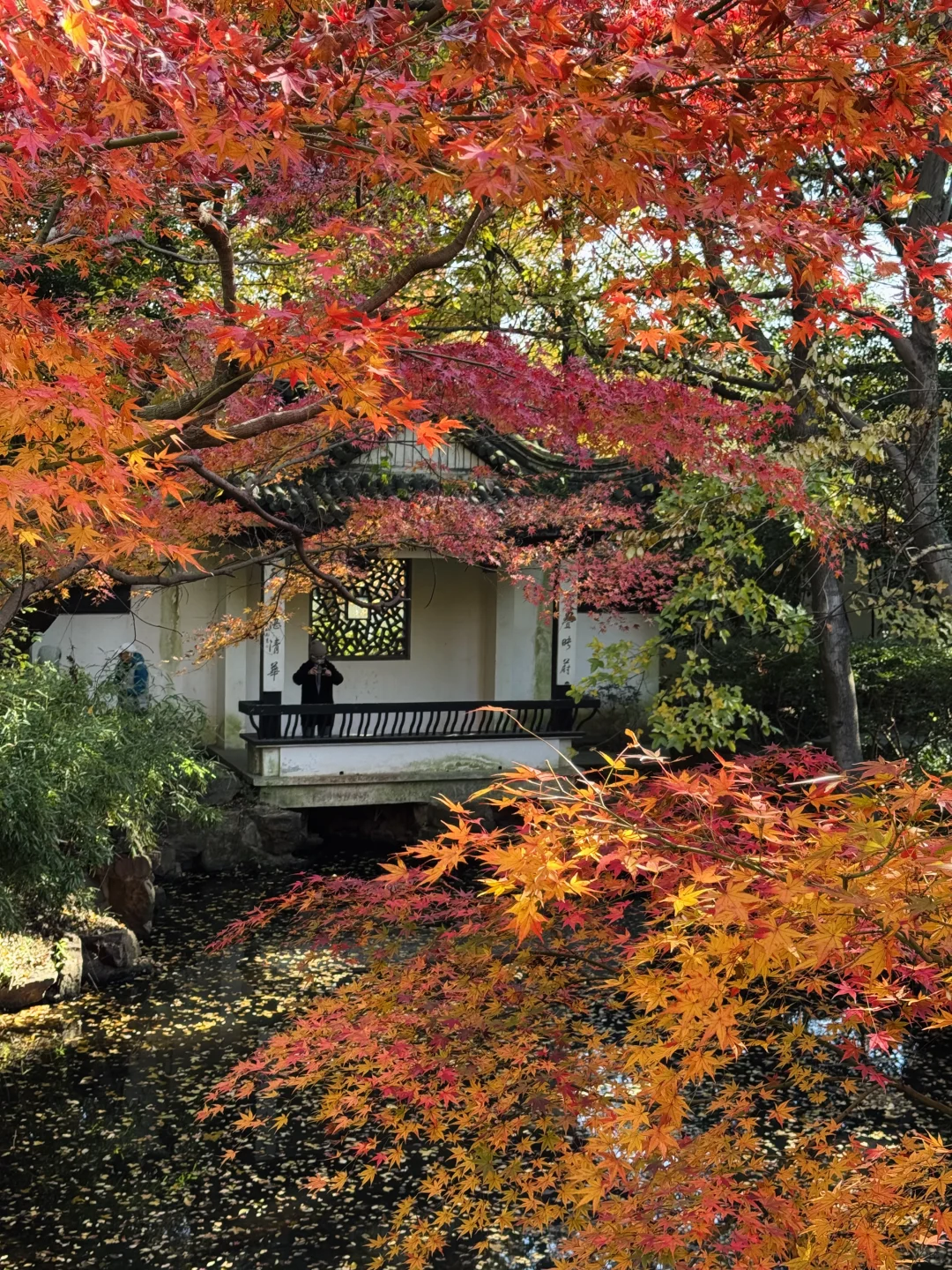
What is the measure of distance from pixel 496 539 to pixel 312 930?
6.17m

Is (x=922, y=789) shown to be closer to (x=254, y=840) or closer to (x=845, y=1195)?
(x=845, y=1195)

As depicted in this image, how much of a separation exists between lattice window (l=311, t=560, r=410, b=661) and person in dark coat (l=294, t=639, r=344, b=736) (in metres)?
1.33

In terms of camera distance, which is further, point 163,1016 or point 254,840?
point 254,840

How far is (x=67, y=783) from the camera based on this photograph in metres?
7.09

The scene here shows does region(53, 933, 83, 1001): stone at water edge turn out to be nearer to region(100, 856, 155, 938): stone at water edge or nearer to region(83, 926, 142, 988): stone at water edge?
region(83, 926, 142, 988): stone at water edge

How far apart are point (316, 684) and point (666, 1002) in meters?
8.67

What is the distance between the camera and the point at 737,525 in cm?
637

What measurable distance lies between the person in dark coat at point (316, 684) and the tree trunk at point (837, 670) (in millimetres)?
4999

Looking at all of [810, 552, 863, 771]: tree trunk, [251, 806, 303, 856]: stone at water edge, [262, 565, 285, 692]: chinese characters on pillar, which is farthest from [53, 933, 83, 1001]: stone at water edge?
[810, 552, 863, 771]: tree trunk

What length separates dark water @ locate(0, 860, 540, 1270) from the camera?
4.39m

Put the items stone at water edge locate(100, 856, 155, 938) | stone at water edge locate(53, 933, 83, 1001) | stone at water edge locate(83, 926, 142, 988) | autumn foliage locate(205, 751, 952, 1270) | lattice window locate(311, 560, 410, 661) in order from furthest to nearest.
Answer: lattice window locate(311, 560, 410, 661) → stone at water edge locate(100, 856, 155, 938) → stone at water edge locate(83, 926, 142, 988) → stone at water edge locate(53, 933, 83, 1001) → autumn foliage locate(205, 751, 952, 1270)

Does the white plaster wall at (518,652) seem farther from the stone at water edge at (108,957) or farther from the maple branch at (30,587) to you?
the maple branch at (30,587)

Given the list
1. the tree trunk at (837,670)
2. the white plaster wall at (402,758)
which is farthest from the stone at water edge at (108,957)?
the tree trunk at (837,670)

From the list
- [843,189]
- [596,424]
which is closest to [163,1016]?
[596,424]
